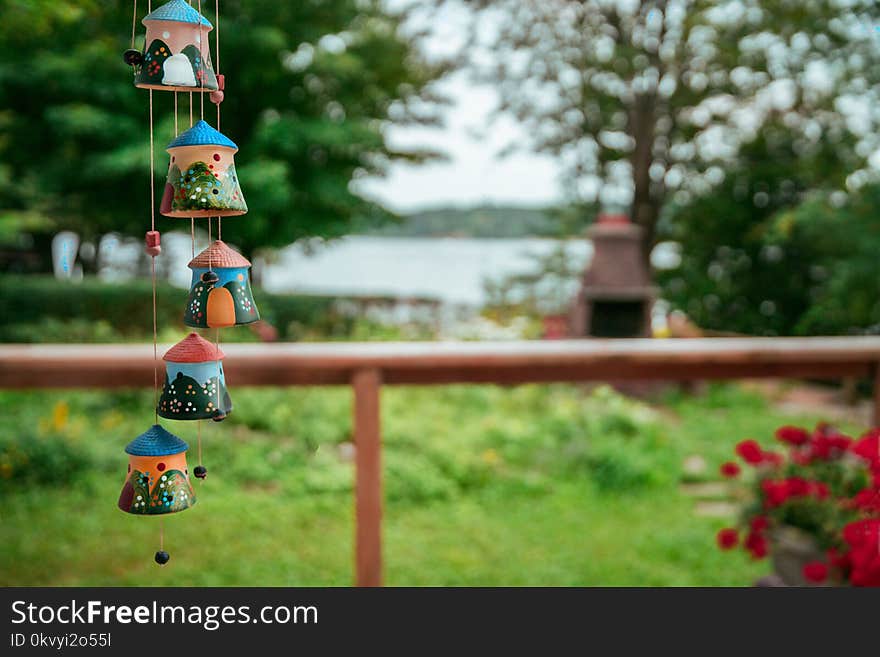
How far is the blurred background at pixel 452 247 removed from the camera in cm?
295

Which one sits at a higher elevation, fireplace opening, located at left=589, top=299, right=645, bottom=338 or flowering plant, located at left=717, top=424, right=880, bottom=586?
fireplace opening, located at left=589, top=299, right=645, bottom=338

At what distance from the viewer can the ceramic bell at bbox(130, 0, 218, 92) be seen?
611mm

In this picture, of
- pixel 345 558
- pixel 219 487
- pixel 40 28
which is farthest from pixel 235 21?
pixel 345 558

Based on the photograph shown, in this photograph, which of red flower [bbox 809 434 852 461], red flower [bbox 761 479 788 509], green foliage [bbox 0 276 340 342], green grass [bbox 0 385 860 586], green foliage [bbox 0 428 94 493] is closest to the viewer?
red flower [bbox 761 479 788 509]

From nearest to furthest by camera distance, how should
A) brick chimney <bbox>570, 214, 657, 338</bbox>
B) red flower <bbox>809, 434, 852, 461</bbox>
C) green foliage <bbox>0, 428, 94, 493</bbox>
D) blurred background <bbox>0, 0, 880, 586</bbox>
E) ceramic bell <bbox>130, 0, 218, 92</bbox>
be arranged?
ceramic bell <bbox>130, 0, 218, 92</bbox> < red flower <bbox>809, 434, 852, 461</bbox> < blurred background <bbox>0, 0, 880, 586</bbox> < green foliage <bbox>0, 428, 94, 493</bbox> < brick chimney <bbox>570, 214, 657, 338</bbox>

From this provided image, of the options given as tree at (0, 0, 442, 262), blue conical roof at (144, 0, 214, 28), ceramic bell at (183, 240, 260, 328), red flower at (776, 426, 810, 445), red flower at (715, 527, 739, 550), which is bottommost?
red flower at (715, 527, 739, 550)

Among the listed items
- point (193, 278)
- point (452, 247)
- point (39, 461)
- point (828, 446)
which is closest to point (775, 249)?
point (452, 247)

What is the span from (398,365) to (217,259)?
119cm

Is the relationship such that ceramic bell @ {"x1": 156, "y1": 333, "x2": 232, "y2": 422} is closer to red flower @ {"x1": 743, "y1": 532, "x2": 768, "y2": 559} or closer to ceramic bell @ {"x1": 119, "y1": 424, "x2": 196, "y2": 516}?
ceramic bell @ {"x1": 119, "y1": 424, "x2": 196, "y2": 516}

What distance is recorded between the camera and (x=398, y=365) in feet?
6.08

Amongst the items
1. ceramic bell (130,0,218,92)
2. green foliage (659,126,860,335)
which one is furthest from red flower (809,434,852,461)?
green foliage (659,126,860,335)

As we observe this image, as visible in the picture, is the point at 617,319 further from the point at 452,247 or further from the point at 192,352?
the point at 192,352

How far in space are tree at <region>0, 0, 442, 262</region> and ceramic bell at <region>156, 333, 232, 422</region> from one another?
367 cm

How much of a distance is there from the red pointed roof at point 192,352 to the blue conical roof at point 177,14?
0.86 feet
